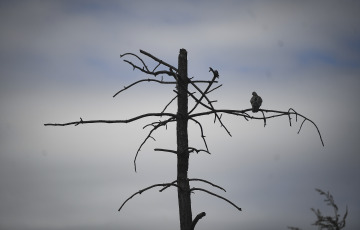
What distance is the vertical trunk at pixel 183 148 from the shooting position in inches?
283

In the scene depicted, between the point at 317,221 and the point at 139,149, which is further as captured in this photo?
the point at 139,149

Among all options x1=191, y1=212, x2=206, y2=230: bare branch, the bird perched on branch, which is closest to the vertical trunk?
x1=191, y1=212, x2=206, y2=230: bare branch

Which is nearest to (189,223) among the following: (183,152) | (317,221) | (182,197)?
(182,197)

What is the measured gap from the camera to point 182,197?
23.7ft

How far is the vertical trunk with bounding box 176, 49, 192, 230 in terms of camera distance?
7184 millimetres

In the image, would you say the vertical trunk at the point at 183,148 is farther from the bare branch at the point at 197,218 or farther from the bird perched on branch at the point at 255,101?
the bird perched on branch at the point at 255,101

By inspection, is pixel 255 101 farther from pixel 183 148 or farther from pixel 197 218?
pixel 197 218

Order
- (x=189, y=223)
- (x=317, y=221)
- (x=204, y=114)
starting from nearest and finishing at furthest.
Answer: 1. (x=317, y=221)
2. (x=189, y=223)
3. (x=204, y=114)

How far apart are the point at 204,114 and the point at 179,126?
0.51 m

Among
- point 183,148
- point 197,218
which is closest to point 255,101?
point 183,148

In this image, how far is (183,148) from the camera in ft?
24.3

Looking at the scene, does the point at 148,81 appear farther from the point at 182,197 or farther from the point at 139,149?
the point at 182,197

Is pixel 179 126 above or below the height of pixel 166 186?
above

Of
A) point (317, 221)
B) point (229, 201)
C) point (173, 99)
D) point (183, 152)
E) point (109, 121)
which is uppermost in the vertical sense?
point (173, 99)
